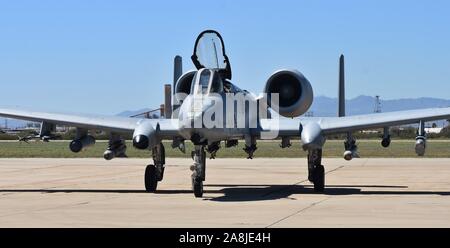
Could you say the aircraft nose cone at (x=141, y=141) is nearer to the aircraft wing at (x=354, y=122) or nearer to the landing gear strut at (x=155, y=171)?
the landing gear strut at (x=155, y=171)

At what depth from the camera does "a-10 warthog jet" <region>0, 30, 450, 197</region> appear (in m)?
18.7

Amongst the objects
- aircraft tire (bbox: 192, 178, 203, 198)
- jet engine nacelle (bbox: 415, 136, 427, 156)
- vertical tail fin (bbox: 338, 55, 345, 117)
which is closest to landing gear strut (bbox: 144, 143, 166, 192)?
aircraft tire (bbox: 192, 178, 203, 198)

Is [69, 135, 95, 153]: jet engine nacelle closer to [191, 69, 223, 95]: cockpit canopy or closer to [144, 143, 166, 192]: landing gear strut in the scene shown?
[144, 143, 166, 192]: landing gear strut

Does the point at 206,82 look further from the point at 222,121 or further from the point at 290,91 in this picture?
the point at 290,91

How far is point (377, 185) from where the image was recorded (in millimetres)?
24203

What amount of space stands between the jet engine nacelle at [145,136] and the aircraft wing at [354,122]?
9.20ft

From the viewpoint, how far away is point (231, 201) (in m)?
18.4

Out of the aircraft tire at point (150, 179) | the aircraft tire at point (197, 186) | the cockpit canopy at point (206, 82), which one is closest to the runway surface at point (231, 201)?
the aircraft tire at point (197, 186)

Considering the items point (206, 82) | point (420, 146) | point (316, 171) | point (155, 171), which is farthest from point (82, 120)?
point (420, 146)

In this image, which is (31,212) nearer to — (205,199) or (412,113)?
(205,199)

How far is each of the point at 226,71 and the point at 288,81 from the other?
2.76 m

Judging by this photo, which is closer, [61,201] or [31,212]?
[31,212]

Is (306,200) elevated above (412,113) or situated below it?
below
